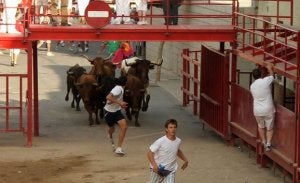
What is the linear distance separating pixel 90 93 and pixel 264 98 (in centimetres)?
685

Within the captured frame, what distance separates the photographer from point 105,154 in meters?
21.7

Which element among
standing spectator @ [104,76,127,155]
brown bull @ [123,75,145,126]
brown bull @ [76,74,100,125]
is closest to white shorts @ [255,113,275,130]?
standing spectator @ [104,76,127,155]

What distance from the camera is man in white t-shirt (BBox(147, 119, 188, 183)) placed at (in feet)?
52.4

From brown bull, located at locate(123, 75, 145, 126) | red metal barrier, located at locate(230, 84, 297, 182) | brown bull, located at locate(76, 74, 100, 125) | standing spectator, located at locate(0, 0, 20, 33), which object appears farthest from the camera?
brown bull, located at locate(76, 74, 100, 125)

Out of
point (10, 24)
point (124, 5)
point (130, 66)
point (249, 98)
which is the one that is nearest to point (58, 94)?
point (130, 66)

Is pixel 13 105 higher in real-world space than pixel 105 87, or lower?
lower

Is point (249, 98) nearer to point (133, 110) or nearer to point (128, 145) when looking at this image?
point (128, 145)

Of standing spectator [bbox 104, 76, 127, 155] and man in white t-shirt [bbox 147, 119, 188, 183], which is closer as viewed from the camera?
man in white t-shirt [bbox 147, 119, 188, 183]

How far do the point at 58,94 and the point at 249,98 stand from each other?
36.9 ft

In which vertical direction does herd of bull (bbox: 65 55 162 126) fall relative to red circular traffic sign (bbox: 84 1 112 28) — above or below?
below

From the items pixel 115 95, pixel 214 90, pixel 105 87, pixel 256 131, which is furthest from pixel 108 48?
pixel 256 131

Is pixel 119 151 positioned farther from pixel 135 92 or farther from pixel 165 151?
pixel 165 151

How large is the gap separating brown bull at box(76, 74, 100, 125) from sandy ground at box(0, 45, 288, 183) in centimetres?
42

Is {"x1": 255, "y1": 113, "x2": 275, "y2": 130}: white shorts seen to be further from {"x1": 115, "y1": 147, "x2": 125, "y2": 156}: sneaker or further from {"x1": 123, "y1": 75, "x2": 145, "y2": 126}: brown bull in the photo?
A: {"x1": 123, "y1": 75, "x2": 145, "y2": 126}: brown bull
